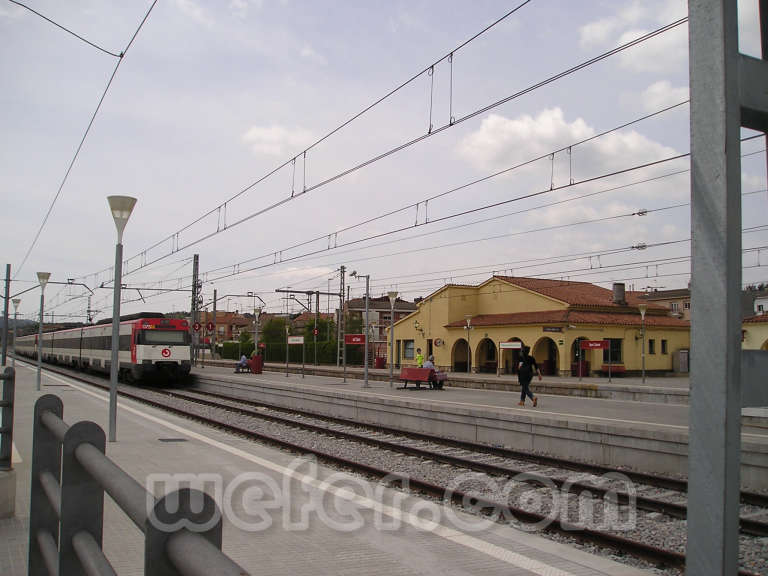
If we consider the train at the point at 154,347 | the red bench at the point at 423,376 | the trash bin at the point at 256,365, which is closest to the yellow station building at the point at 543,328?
the trash bin at the point at 256,365

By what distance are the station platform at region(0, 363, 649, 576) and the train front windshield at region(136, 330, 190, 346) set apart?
19.6 metres

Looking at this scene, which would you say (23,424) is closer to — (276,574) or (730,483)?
(276,574)

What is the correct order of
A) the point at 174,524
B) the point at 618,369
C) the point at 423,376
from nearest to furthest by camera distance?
1. the point at 174,524
2. the point at 423,376
3. the point at 618,369

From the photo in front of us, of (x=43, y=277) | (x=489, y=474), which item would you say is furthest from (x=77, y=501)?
(x=43, y=277)

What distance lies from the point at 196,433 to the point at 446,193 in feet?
32.1

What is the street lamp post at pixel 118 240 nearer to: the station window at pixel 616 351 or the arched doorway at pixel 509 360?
the arched doorway at pixel 509 360

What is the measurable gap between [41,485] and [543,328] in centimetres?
3947

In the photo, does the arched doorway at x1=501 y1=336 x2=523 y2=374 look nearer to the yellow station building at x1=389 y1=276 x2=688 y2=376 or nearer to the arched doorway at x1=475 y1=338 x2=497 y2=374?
the yellow station building at x1=389 y1=276 x2=688 y2=376

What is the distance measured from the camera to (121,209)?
458 inches

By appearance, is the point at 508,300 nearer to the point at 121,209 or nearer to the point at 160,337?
the point at 160,337

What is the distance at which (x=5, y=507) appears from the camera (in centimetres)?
580

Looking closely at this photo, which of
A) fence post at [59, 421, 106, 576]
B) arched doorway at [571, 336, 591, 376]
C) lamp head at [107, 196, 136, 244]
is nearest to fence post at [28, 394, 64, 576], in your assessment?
fence post at [59, 421, 106, 576]


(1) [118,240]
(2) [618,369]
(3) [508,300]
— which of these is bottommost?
(2) [618,369]

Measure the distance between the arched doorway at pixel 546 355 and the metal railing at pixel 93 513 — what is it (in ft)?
137
